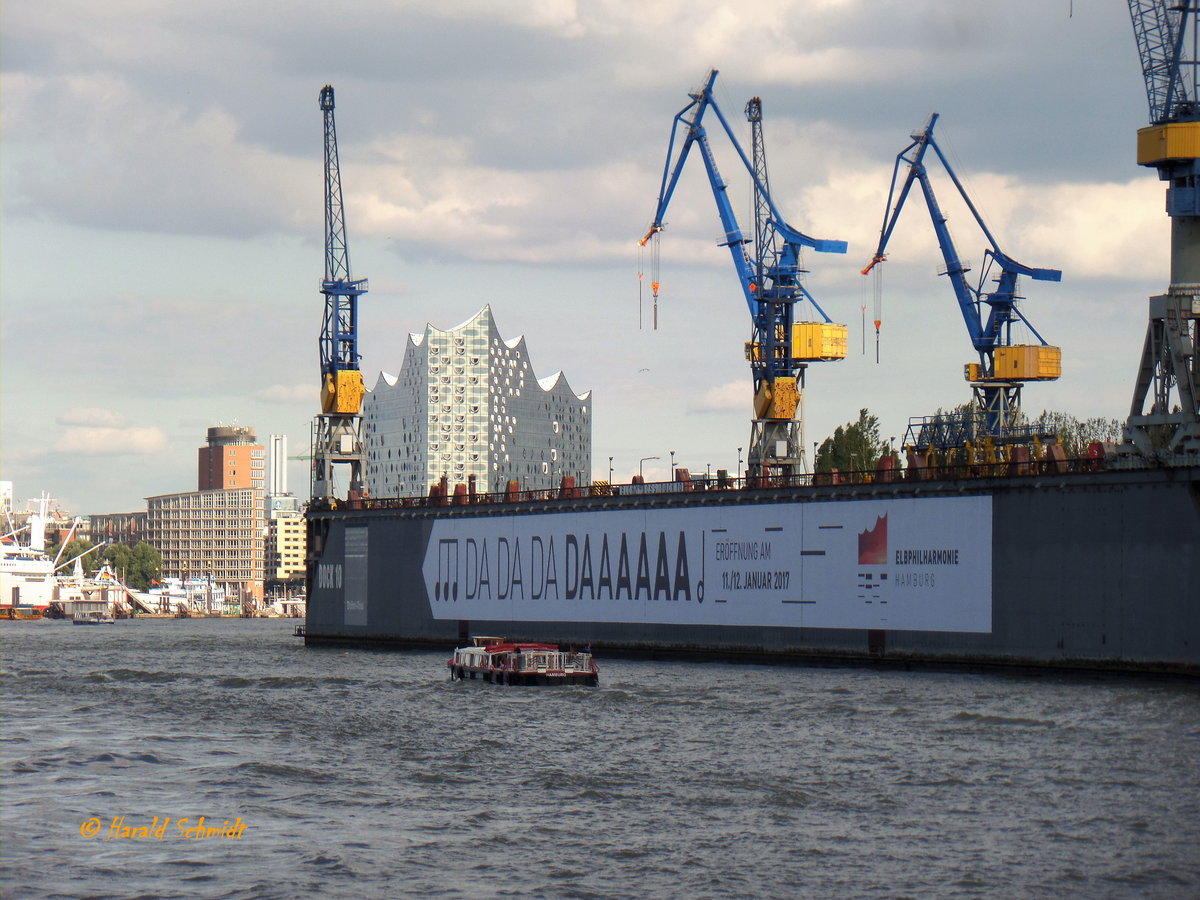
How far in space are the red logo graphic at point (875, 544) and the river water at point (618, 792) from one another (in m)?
12.0

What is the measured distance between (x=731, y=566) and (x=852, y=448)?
2401 inches

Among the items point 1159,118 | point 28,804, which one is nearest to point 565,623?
point 1159,118

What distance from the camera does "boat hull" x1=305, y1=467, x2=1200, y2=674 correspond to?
76.1m

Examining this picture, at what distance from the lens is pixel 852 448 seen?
15612 cm

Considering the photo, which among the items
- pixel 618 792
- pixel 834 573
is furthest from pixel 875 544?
pixel 618 792

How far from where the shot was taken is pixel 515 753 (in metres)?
54.9

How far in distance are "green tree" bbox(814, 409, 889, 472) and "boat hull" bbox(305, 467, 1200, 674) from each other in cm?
4757

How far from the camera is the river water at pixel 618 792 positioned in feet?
119
